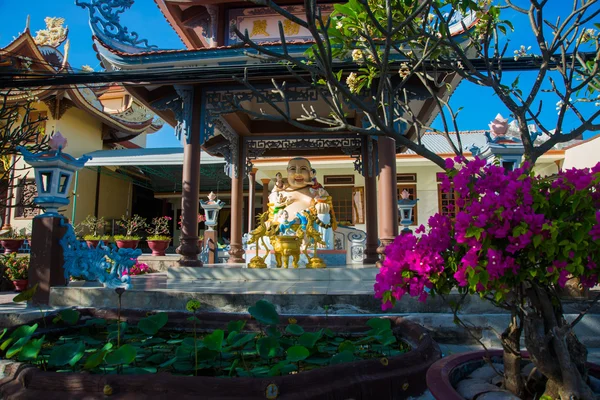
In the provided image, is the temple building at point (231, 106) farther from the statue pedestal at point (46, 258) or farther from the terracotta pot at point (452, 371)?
the terracotta pot at point (452, 371)

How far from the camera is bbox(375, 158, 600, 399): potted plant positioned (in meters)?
1.54

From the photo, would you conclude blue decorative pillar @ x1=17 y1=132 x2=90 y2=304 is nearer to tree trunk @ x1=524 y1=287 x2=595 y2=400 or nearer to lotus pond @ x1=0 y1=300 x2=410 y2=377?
lotus pond @ x1=0 y1=300 x2=410 y2=377

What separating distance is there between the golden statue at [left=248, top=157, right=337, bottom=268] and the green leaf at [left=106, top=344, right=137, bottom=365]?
4453mm

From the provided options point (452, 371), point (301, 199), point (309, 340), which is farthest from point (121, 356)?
point (301, 199)

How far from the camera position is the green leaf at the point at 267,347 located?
230cm

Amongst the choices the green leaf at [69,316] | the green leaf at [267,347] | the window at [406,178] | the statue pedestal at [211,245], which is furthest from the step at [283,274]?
the window at [406,178]

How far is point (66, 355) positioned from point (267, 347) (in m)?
1.07

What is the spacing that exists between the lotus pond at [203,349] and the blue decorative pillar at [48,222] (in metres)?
1.88

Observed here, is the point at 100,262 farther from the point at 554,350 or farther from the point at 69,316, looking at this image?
the point at 554,350

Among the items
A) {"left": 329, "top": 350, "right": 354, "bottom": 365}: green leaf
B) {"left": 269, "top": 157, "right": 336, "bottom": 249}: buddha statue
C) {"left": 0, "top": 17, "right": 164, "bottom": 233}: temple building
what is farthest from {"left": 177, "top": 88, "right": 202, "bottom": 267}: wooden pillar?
{"left": 0, "top": 17, "right": 164, "bottom": 233}: temple building

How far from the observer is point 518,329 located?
1949mm

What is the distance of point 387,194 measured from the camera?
657cm

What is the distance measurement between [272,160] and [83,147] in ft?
27.1

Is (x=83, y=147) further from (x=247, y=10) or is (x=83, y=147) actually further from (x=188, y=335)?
(x=188, y=335)
